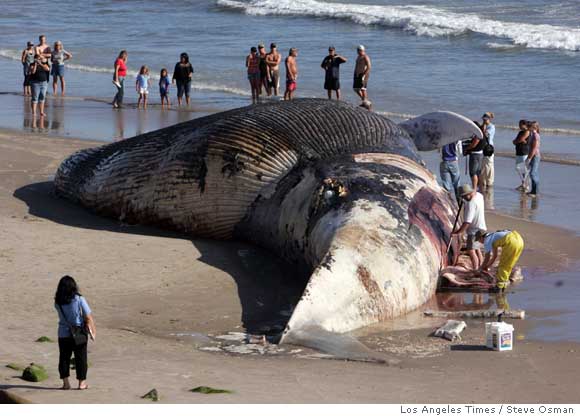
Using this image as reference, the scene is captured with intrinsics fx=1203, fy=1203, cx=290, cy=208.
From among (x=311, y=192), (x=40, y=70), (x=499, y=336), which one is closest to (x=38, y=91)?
(x=40, y=70)

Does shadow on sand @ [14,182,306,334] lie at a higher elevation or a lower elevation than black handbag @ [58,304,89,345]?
lower

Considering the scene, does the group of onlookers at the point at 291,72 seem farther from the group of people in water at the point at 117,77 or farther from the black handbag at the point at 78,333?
the black handbag at the point at 78,333

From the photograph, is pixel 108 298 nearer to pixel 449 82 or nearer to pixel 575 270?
pixel 575 270

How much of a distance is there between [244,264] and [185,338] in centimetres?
304

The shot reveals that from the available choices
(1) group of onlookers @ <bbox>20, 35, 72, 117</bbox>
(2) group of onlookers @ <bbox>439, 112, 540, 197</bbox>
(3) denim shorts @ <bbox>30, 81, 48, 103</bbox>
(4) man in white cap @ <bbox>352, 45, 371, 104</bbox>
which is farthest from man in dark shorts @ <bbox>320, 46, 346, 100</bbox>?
(2) group of onlookers @ <bbox>439, 112, 540, 197</bbox>

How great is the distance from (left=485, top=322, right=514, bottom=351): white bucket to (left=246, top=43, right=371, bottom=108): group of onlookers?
1957 cm

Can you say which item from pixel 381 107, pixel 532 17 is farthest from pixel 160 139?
pixel 532 17

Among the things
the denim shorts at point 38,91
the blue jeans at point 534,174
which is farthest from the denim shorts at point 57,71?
the blue jeans at point 534,174

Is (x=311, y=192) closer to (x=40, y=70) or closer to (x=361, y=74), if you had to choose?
(x=40, y=70)

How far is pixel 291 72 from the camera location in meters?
32.8

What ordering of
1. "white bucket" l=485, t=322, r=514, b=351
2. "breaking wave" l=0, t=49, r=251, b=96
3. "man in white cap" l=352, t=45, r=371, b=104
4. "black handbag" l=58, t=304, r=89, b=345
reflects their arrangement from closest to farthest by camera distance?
"black handbag" l=58, t=304, r=89, b=345
"white bucket" l=485, t=322, r=514, b=351
"man in white cap" l=352, t=45, r=371, b=104
"breaking wave" l=0, t=49, r=251, b=96

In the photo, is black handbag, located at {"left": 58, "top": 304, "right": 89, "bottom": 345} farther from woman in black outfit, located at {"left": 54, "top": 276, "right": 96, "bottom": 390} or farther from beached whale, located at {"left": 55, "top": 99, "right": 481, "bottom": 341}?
beached whale, located at {"left": 55, "top": 99, "right": 481, "bottom": 341}

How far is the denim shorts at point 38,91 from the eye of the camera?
28.6 m

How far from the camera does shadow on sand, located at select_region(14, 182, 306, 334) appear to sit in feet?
45.2
